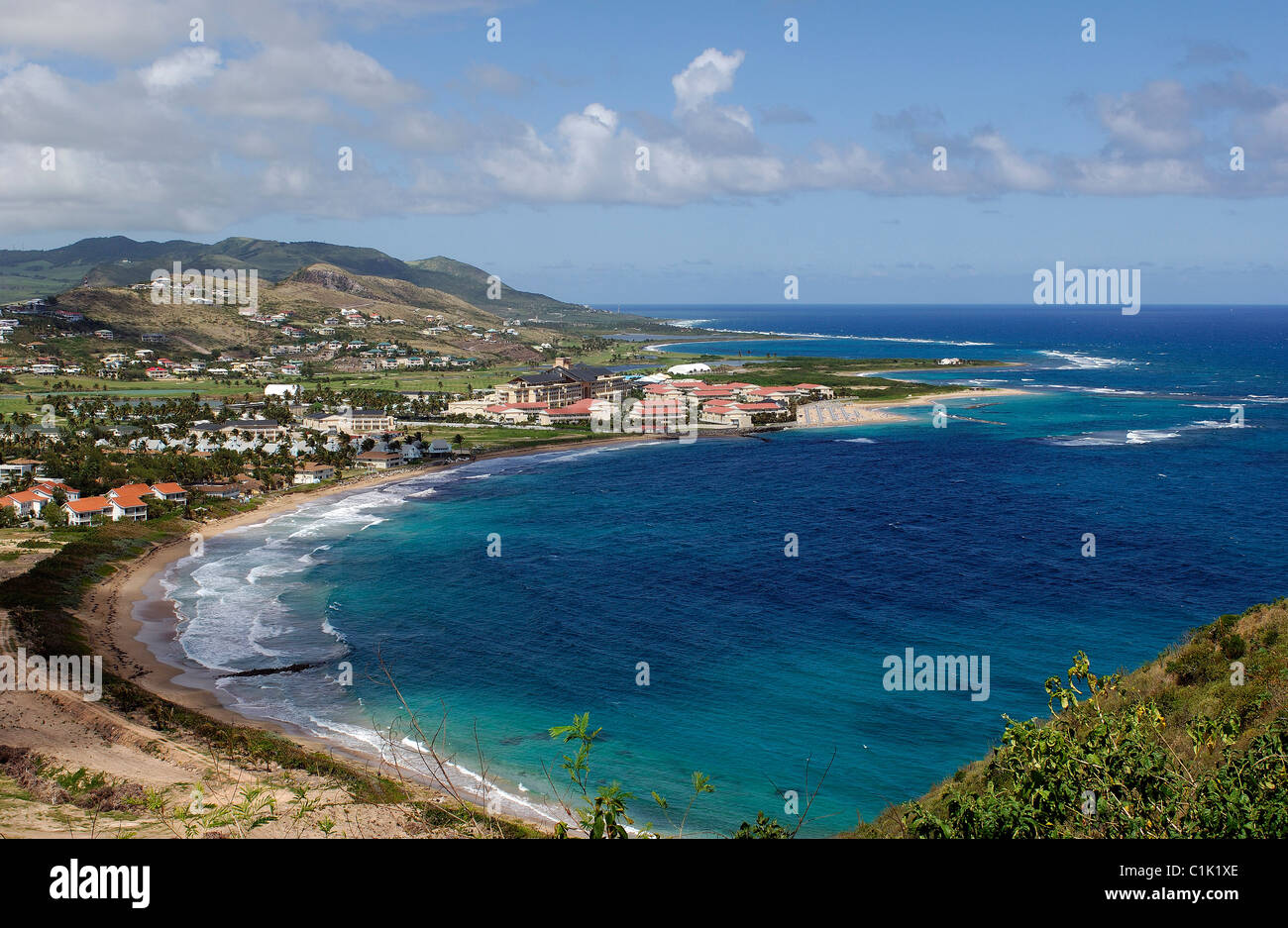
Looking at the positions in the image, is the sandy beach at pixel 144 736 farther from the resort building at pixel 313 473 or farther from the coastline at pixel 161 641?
the resort building at pixel 313 473

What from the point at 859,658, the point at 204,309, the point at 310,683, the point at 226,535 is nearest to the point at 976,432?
the point at 859,658

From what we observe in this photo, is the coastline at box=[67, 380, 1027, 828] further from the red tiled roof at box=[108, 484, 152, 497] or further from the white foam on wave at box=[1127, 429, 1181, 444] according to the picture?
the white foam on wave at box=[1127, 429, 1181, 444]

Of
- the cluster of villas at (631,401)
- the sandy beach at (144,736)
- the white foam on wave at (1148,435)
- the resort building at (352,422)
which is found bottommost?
the sandy beach at (144,736)

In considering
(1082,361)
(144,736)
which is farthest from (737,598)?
(1082,361)

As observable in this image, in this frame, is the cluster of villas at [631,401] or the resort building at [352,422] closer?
the resort building at [352,422]

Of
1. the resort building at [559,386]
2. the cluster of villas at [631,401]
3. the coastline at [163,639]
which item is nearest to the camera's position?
the coastline at [163,639]

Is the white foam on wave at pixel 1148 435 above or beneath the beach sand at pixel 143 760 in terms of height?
above

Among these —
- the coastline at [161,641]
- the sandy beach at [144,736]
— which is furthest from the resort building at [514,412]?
the sandy beach at [144,736]
